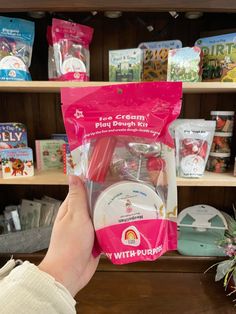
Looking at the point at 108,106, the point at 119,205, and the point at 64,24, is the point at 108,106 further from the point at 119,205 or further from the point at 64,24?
the point at 64,24

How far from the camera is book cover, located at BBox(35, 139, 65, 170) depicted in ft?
3.20

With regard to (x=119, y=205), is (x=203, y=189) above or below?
below

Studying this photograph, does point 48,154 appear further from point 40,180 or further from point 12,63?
point 12,63

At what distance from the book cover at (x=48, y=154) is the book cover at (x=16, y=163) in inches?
3.3

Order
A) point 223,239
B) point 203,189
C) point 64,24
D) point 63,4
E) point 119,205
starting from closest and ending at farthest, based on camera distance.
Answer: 1. point 119,205
2. point 63,4
3. point 64,24
4. point 223,239
5. point 203,189

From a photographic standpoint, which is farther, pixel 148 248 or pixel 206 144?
pixel 206 144


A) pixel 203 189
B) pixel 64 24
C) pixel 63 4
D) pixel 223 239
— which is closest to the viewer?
pixel 63 4

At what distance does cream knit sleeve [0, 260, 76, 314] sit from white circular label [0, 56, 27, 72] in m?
0.67

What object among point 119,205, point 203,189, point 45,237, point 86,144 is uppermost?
point 86,144

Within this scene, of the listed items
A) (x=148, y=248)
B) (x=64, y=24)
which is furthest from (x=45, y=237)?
(x=64, y=24)

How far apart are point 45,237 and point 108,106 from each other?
2.35 feet

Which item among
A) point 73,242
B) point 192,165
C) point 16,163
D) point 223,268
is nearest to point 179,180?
point 192,165

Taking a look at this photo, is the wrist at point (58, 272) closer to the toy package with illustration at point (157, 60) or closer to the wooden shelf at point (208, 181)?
the wooden shelf at point (208, 181)

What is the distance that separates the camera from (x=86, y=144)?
51 centimetres
